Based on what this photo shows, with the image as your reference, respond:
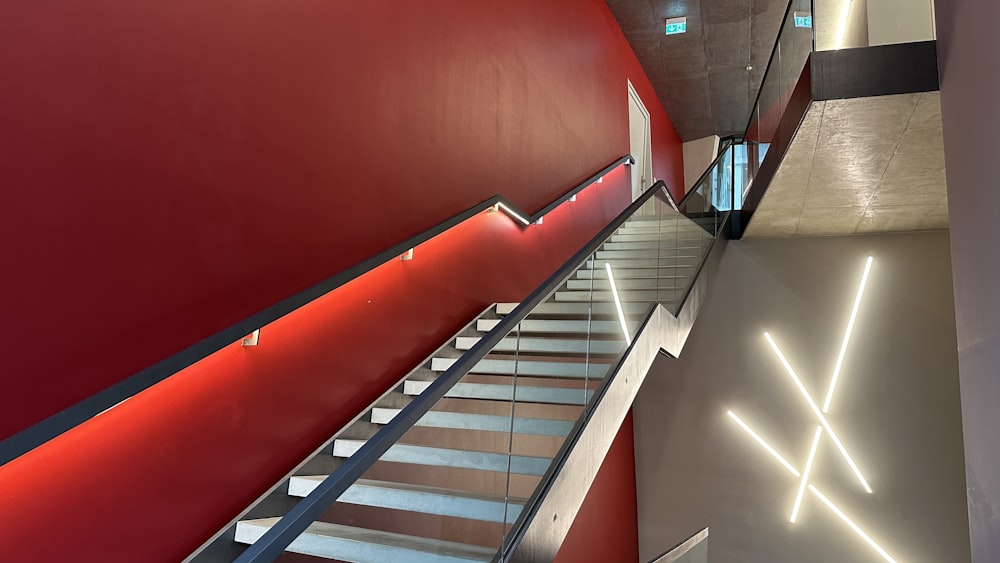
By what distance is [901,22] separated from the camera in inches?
191

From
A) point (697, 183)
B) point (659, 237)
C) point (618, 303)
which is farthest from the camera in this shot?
point (697, 183)

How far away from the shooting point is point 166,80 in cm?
277

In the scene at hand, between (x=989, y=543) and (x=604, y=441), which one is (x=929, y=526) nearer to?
(x=989, y=543)

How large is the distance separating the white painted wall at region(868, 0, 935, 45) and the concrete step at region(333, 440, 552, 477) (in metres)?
3.71

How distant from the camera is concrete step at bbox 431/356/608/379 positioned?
2.65m

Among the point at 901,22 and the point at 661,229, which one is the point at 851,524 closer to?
the point at 661,229

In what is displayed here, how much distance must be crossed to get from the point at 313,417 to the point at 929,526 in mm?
6797

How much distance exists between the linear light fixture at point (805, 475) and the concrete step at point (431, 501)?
601 cm

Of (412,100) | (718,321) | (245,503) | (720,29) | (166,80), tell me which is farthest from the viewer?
(720,29)

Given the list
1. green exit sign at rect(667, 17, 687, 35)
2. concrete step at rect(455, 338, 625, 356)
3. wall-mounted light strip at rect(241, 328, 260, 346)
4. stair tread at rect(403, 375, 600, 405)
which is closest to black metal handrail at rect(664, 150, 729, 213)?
green exit sign at rect(667, 17, 687, 35)

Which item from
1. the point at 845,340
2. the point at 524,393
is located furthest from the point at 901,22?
the point at 524,393

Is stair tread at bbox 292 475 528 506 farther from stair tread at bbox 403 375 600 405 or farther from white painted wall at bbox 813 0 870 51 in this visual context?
Answer: white painted wall at bbox 813 0 870 51

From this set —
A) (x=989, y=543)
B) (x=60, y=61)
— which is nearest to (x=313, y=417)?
(x=60, y=61)

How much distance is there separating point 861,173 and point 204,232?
17.3 ft
